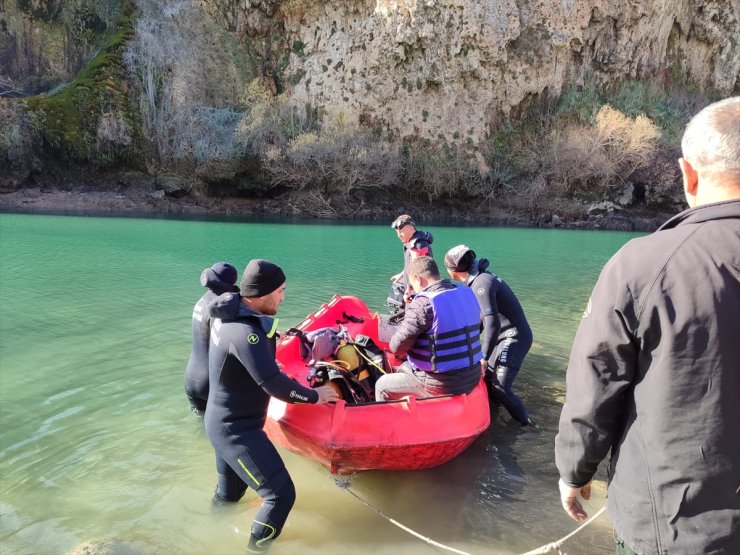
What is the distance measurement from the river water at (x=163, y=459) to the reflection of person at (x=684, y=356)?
2.02 meters

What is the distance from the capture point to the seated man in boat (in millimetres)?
3604

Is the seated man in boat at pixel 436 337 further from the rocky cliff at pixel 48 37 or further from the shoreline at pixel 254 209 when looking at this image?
the rocky cliff at pixel 48 37

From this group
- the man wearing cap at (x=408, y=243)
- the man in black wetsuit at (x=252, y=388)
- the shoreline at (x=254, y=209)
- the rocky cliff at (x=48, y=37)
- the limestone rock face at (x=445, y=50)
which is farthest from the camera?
the rocky cliff at (x=48, y=37)

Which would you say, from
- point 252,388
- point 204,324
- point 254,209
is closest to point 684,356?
point 252,388

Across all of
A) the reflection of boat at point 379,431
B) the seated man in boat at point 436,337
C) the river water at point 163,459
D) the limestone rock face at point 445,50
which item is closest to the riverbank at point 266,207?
the limestone rock face at point 445,50

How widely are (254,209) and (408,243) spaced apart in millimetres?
27217

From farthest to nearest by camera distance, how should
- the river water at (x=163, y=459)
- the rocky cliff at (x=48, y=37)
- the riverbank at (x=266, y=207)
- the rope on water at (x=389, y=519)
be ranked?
the rocky cliff at (x=48, y=37)
the riverbank at (x=266, y=207)
the river water at (x=163, y=459)
the rope on water at (x=389, y=519)

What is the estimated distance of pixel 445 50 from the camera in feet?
Result: 104

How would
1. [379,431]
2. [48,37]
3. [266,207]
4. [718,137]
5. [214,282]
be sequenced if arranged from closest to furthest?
[718,137], [379,431], [214,282], [266,207], [48,37]

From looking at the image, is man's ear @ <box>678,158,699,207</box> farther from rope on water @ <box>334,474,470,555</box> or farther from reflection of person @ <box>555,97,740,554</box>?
rope on water @ <box>334,474,470,555</box>

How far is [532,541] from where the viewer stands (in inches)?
127

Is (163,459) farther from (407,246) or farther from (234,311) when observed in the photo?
(407,246)

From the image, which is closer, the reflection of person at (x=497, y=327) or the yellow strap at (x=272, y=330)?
the yellow strap at (x=272, y=330)

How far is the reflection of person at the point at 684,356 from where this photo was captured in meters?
1.32
